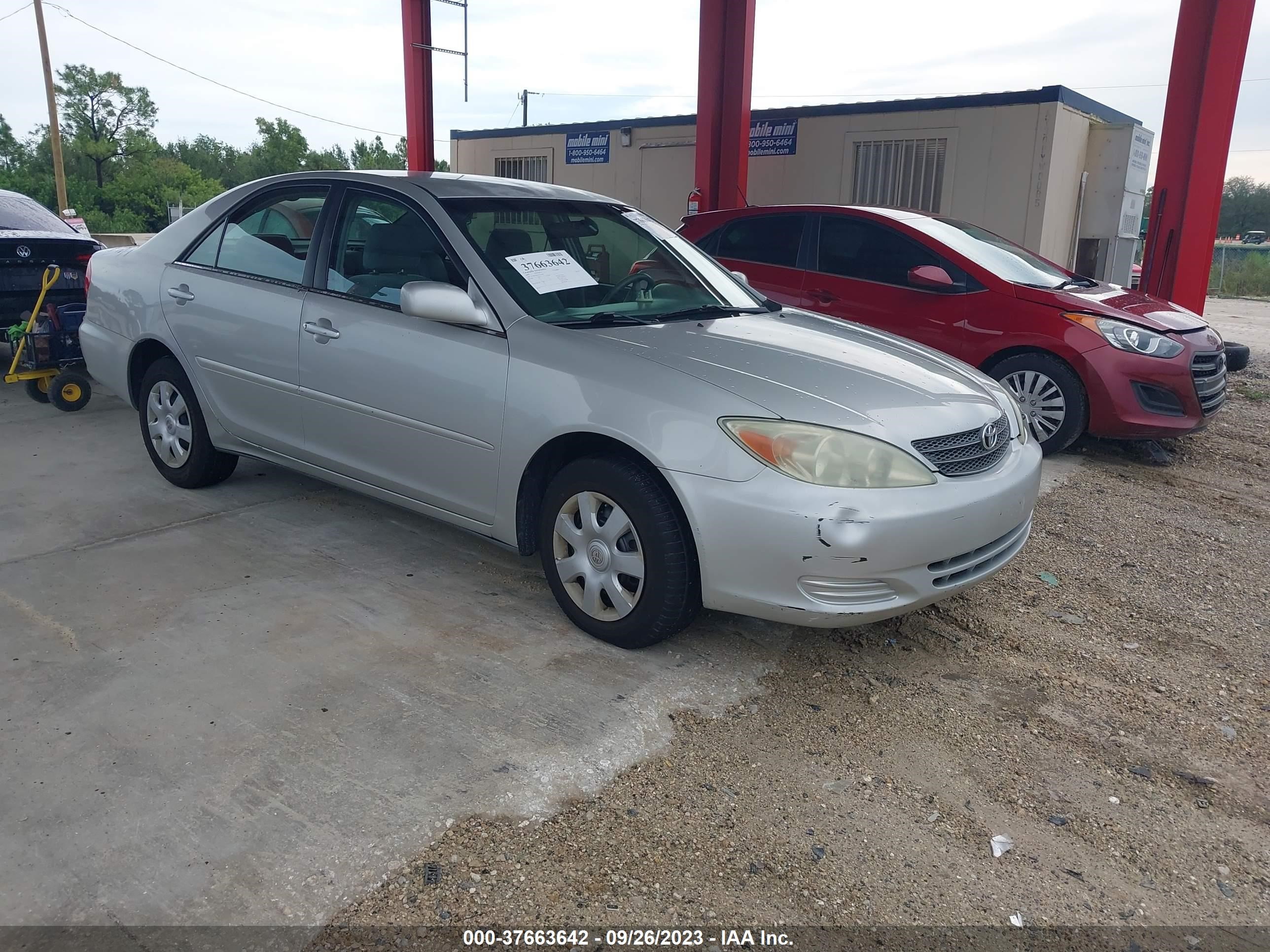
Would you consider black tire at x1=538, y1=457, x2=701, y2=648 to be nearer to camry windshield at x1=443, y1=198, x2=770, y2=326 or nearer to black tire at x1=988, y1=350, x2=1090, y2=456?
camry windshield at x1=443, y1=198, x2=770, y2=326

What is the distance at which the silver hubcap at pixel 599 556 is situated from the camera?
3217mm

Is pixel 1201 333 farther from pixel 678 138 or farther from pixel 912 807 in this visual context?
pixel 678 138

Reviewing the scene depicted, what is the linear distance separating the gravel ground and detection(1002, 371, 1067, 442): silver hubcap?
7.53 ft

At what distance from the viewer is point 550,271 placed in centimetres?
379

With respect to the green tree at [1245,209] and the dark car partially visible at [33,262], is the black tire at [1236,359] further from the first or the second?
the green tree at [1245,209]

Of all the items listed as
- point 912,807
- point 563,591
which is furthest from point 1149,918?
point 563,591

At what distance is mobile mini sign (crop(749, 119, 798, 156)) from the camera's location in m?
13.3

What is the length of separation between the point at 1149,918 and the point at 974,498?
1314 mm

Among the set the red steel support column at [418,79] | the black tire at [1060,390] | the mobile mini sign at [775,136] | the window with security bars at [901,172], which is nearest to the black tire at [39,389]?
the black tire at [1060,390]

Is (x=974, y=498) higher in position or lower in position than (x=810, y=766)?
higher

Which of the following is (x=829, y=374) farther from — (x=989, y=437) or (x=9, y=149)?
(x=9, y=149)

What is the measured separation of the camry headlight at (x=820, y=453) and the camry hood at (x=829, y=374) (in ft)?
0.14

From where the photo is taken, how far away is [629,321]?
367 centimetres

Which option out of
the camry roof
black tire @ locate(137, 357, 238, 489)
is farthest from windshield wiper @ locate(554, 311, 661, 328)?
black tire @ locate(137, 357, 238, 489)
